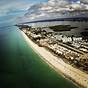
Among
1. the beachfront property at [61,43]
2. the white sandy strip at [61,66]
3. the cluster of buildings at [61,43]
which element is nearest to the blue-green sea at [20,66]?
the white sandy strip at [61,66]

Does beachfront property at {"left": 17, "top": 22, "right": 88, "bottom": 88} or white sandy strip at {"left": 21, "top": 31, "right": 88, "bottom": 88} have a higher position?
beachfront property at {"left": 17, "top": 22, "right": 88, "bottom": 88}

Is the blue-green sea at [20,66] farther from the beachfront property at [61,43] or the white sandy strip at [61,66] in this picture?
the beachfront property at [61,43]

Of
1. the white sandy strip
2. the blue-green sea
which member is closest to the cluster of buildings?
the white sandy strip

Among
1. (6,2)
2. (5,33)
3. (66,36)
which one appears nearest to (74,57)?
(66,36)

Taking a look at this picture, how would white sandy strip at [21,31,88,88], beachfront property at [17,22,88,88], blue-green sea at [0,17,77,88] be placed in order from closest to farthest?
white sandy strip at [21,31,88,88] → blue-green sea at [0,17,77,88] → beachfront property at [17,22,88,88]

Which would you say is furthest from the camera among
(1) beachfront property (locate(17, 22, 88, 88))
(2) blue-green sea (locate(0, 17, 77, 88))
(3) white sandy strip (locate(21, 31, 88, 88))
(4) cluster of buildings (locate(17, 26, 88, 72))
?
(4) cluster of buildings (locate(17, 26, 88, 72))

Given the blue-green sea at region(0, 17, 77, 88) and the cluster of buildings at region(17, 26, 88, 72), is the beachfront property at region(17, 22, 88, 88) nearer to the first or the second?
the cluster of buildings at region(17, 26, 88, 72)

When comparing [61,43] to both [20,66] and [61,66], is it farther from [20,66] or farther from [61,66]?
[20,66]
